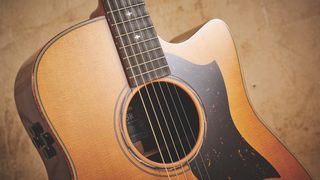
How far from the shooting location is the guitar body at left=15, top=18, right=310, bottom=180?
25.3 inches

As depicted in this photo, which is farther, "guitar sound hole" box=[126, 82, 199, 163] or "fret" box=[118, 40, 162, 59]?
"guitar sound hole" box=[126, 82, 199, 163]

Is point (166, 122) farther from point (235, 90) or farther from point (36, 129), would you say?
point (36, 129)

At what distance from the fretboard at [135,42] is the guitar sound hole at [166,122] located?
0.09 meters

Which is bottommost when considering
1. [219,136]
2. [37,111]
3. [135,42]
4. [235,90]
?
[219,136]

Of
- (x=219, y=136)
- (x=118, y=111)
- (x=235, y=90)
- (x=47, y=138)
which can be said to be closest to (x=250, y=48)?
(x=235, y=90)

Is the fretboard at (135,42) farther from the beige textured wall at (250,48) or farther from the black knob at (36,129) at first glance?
the beige textured wall at (250,48)

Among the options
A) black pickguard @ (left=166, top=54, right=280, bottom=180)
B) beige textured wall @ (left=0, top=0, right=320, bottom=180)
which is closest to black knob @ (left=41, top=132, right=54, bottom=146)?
black pickguard @ (left=166, top=54, right=280, bottom=180)

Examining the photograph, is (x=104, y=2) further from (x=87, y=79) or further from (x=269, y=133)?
(x=269, y=133)

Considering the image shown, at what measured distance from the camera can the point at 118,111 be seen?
2.29 ft

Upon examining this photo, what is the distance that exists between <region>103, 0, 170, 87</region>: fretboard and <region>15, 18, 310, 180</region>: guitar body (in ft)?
0.08

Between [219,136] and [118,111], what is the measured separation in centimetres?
33

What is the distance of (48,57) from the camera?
0.65 meters

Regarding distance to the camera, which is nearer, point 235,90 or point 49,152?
point 49,152

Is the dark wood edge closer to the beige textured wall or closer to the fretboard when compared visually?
the fretboard
